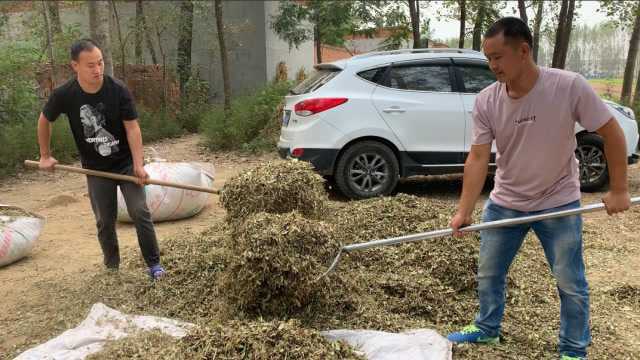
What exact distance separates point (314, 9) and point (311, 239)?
12.9 metres

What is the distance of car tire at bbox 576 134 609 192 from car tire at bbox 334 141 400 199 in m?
2.32

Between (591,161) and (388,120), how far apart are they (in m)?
2.61

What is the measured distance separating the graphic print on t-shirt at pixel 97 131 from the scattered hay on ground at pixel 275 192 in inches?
34.3

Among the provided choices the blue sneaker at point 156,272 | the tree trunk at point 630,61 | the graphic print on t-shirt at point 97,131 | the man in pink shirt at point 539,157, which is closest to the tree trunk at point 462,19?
the tree trunk at point 630,61

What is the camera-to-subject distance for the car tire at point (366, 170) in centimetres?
691

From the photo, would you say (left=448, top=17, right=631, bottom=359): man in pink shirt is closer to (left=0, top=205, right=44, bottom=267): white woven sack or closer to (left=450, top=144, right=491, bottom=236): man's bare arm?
(left=450, top=144, right=491, bottom=236): man's bare arm

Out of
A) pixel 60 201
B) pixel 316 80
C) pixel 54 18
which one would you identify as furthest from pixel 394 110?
pixel 54 18

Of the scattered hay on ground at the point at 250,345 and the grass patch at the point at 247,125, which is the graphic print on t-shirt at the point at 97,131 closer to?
the scattered hay on ground at the point at 250,345

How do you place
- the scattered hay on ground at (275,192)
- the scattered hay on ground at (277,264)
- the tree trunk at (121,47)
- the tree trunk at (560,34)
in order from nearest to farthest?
the scattered hay on ground at (277,264)
the scattered hay on ground at (275,192)
the tree trunk at (560,34)
the tree trunk at (121,47)

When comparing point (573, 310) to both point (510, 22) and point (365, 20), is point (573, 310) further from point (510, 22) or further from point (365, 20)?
point (365, 20)

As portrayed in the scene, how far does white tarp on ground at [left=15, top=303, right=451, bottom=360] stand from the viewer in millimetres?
2939

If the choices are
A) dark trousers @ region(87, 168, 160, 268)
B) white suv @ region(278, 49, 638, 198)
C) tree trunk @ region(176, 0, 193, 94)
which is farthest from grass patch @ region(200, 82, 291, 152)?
dark trousers @ region(87, 168, 160, 268)

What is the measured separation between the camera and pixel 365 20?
15.2 metres

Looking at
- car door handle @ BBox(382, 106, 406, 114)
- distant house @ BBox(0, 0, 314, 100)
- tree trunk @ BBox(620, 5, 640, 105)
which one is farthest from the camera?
distant house @ BBox(0, 0, 314, 100)
